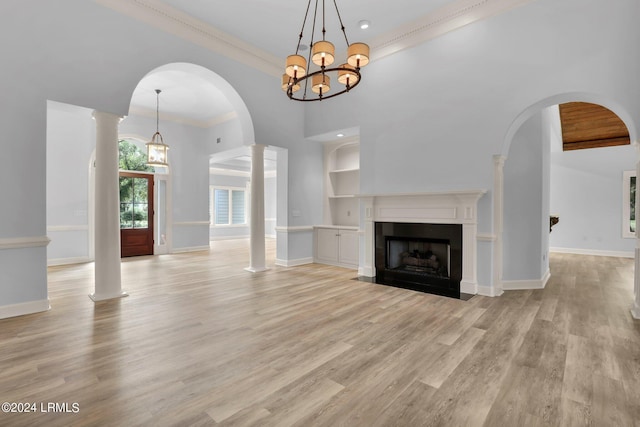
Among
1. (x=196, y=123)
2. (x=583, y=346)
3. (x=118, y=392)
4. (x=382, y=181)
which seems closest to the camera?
(x=118, y=392)

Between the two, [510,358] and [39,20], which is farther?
[39,20]

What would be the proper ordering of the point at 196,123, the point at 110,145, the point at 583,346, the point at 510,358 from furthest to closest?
the point at 196,123, the point at 110,145, the point at 583,346, the point at 510,358

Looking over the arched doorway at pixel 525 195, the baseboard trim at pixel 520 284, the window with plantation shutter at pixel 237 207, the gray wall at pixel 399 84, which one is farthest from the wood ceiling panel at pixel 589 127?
the window with plantation shutter at pixel 237 207

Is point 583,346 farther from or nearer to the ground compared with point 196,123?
nearer to the ground

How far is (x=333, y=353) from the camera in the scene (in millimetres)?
2553

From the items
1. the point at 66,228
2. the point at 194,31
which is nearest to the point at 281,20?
the point at 194,31

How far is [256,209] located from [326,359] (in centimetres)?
389

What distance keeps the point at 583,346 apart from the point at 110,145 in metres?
5.71

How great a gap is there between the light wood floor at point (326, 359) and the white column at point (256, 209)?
5.12 feet

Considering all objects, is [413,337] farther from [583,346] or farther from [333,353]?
[583,346]

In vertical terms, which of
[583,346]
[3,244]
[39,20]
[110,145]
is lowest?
[583,346]

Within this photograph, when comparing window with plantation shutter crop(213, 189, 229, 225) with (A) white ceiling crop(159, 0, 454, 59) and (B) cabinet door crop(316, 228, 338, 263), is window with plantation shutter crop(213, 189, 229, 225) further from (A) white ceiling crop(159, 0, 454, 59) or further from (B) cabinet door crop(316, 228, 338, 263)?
(A) white ceiling crop(159, 0, 454, 59)

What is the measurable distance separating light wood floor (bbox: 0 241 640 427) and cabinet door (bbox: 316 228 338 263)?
217cm

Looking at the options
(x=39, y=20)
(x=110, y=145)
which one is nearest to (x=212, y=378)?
(x=110, y=145)
